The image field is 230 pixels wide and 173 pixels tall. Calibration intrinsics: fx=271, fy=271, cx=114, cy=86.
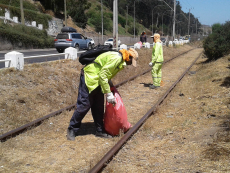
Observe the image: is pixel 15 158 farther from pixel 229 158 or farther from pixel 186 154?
pixel 229 158

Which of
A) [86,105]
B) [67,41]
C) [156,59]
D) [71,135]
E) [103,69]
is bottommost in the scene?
[71,135]

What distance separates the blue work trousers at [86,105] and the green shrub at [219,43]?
1433 centimetres

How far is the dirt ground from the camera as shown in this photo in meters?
4.26

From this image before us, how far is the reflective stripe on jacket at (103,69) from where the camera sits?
15.1ft

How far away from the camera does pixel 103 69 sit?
4.61 metres

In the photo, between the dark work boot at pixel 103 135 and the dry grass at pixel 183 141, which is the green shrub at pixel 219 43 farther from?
the dark work boot at pixel 103 135

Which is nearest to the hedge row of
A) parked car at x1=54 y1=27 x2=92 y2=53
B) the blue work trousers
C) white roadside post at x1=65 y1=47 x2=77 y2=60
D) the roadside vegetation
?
the roadside vegetation

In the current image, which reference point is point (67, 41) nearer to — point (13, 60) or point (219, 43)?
point (219, 43)

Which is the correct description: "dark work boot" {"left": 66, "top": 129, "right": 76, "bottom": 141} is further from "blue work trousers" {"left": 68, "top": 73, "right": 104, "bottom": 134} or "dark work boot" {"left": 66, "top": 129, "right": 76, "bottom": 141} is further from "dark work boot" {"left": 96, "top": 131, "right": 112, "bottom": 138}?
"dark work boot" {"left": 96, "top": 131, "right": 112, "bottom": 138}

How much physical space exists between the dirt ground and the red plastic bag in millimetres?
196

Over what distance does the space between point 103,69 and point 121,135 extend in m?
1.53

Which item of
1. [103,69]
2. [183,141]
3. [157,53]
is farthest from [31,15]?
[183,141]

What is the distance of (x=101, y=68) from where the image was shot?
15.8ft

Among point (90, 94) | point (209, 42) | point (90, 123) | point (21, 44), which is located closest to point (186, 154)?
point (90, 94)
